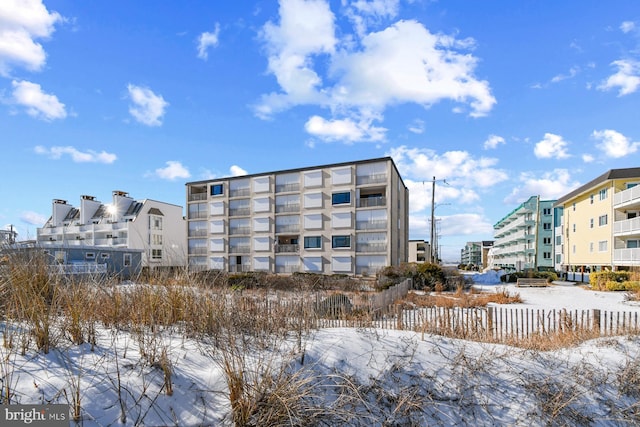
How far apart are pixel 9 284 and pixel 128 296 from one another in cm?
164

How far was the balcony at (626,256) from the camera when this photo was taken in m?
27.5

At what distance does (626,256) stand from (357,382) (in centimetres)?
3615

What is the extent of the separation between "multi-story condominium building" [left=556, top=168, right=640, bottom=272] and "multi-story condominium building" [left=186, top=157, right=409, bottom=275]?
67.8ft

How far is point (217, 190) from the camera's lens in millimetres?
47562

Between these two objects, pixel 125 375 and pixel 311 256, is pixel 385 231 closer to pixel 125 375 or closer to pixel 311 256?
pixel 311 256

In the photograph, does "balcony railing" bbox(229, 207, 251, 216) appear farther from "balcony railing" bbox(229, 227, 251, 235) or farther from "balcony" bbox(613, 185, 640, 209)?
"balcony" bbox(613, 185, 640, 209)

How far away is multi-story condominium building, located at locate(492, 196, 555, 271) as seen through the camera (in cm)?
5825

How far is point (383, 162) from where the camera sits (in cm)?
3803

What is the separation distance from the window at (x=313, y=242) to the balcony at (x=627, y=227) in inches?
1178

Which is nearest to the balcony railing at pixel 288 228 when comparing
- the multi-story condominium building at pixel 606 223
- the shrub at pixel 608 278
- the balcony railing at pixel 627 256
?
the shrub at pixel 608 278

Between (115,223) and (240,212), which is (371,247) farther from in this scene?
(115,223)

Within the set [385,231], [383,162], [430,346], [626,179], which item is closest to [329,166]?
[383,162]

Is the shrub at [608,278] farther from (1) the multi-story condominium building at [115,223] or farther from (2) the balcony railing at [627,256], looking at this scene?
(1) the multi-story condominium building at [115,223]


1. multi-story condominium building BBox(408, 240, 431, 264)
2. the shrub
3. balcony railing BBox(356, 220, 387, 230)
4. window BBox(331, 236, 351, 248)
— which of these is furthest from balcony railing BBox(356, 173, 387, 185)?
multi-story condominium building BBox(408, 240, 431, 264)
